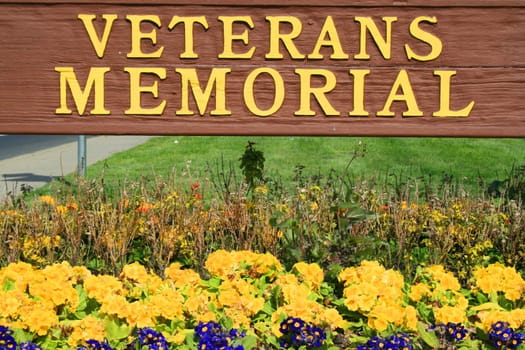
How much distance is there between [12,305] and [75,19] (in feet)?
4.04

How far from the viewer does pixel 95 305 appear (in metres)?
3.24

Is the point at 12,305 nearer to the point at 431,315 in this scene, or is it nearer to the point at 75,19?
the point at 75,19

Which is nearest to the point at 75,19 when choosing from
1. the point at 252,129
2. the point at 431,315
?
the point at 252,129

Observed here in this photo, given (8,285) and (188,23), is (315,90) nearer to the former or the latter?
(188,23)

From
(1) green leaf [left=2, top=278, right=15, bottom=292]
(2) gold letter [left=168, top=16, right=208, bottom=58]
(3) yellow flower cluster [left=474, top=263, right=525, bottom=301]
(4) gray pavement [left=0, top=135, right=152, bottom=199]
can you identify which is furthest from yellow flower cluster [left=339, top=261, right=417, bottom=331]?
(4) gray pavement [left=0, top=135, right=152, bottom=199]

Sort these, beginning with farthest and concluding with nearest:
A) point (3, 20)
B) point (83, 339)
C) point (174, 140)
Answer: point (174, 140) → point (3, 20) → point (83, 339)

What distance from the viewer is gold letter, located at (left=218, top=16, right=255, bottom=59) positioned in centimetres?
347

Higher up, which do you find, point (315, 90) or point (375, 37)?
point (375, 37)

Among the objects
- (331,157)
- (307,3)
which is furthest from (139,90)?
(331,157)

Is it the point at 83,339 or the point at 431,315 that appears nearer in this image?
the point at 83,339

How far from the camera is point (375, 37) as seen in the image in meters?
3.46

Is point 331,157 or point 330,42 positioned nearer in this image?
point 330,42

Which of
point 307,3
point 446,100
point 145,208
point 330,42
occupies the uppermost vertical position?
point 307,3

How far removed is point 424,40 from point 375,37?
0.67 ft
